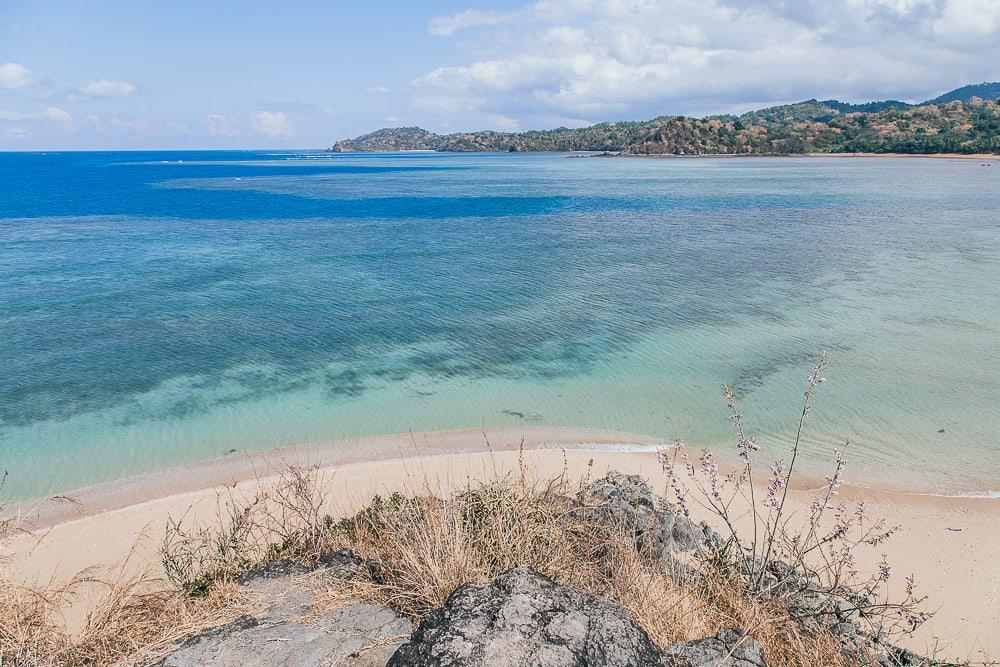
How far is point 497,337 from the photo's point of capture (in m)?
23.1

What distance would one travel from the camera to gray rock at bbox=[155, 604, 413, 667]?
4355 mm

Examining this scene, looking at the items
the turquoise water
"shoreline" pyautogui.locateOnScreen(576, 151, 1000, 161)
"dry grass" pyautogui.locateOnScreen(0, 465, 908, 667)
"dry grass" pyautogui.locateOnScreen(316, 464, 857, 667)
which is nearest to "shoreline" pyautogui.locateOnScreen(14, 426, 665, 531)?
the turquoise water

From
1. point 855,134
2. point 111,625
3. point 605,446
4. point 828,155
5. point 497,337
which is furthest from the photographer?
point 855,134

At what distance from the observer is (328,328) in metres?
24.3

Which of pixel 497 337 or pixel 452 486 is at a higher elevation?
pixel 497 337

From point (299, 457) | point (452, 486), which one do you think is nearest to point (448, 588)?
→ point (452, 486)

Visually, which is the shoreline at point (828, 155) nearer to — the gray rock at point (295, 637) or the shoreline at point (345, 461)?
the shoreline at point (345, 461)

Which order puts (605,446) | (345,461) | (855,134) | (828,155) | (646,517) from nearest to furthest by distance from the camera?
(646,517)
(345,461)
(605,446)
(828,155)
(855,134)

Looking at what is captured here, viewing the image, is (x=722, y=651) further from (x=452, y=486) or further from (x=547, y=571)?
(x=452, y=486)

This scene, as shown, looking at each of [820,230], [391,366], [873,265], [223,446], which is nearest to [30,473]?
[223,446]

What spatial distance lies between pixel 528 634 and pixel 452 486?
27.3ft

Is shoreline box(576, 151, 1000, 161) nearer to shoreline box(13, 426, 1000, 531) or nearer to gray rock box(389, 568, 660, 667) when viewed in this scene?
shoreline box(13, 426, 1000, 531)

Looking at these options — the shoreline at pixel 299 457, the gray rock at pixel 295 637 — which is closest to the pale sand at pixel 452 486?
the shoreline at pixel 299 457

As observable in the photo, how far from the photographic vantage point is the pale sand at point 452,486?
9570 millimetres
